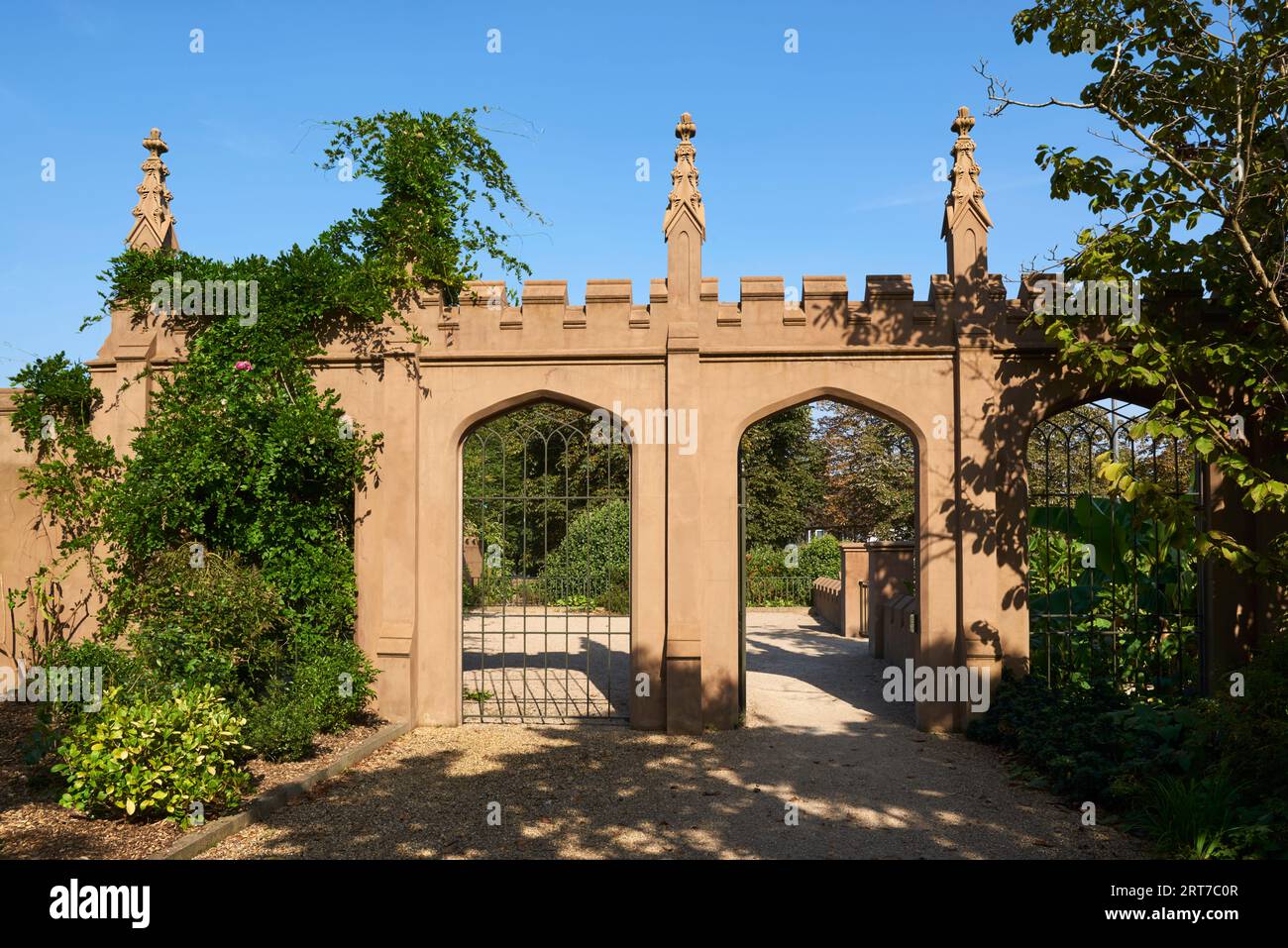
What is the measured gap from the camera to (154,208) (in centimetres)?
1037

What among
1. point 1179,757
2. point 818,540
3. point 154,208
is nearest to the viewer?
point 1179,757

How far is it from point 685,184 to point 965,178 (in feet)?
10.2

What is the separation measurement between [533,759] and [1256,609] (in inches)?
303

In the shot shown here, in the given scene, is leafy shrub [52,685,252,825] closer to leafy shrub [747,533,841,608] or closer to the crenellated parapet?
the crenellated parapet

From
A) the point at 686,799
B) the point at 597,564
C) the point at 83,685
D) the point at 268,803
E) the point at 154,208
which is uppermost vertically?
the point at 154,208

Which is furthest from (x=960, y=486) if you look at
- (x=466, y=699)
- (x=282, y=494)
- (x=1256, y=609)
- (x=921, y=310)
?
(x=282, y=494)

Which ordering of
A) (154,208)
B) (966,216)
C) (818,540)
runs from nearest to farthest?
1. (966,216)
2. (154,208)
3. (818,540)

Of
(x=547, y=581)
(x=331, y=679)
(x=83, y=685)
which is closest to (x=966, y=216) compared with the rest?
(x=547, y=581)

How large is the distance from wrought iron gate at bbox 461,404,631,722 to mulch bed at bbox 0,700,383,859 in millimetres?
2842

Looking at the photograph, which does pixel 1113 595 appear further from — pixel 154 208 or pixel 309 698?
pixel 154 208

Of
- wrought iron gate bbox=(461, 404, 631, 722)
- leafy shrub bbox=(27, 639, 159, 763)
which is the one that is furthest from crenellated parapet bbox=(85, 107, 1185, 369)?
leafy shrub bbox=(27, 639, 159, 763)

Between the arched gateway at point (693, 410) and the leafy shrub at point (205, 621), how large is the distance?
124 cm

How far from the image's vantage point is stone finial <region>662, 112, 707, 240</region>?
9875 mm

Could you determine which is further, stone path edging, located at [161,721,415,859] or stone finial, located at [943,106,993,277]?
stone finial, located at [943,106,993,277]
